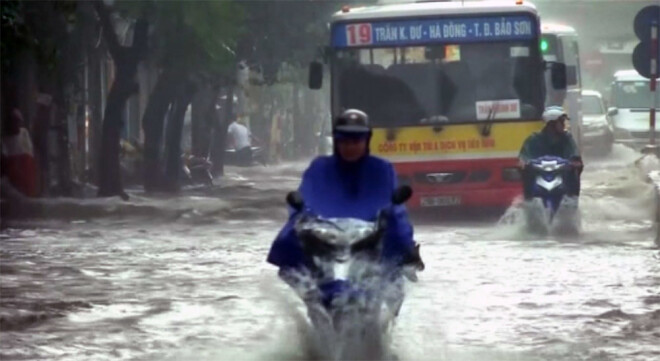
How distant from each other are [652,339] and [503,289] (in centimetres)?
339

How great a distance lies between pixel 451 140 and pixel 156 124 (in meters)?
11.5

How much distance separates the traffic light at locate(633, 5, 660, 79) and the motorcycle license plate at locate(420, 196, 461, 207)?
341 cm

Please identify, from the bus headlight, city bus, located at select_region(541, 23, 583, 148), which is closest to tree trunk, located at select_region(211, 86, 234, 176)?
city bus, located at select_region(541, 23, 583, 148)

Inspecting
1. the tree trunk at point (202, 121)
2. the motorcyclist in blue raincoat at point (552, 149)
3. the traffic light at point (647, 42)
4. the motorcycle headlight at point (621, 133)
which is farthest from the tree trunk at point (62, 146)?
the motorcycle headlight at point (621, 133)

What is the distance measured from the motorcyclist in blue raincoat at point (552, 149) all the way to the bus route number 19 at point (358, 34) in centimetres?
334

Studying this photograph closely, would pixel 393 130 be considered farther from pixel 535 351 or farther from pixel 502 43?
pixel 535 351

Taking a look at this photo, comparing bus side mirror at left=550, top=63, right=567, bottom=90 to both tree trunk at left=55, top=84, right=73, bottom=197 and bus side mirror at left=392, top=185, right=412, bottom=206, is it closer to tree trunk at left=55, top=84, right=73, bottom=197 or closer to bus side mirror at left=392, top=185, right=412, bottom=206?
tree trunk at left=55, top=84, right=73, bottom=197

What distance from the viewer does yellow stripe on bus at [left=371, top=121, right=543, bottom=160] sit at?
908 inches

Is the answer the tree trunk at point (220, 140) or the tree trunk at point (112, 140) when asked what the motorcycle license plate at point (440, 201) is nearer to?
the tree trunk at point (112, 140)

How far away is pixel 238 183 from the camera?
136 ft

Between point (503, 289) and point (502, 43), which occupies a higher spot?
point (502, 43)

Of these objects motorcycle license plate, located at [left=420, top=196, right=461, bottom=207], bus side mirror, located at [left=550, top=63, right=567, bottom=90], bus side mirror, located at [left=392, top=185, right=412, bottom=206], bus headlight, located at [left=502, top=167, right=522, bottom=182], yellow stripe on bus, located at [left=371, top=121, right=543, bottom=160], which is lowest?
motorcycle license plate, located at [left=420, top=196, right=461, bottom=207]

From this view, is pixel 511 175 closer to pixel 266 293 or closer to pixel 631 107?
pixel 266 293

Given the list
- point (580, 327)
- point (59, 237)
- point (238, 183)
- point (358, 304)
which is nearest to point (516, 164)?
point (59, 237)
